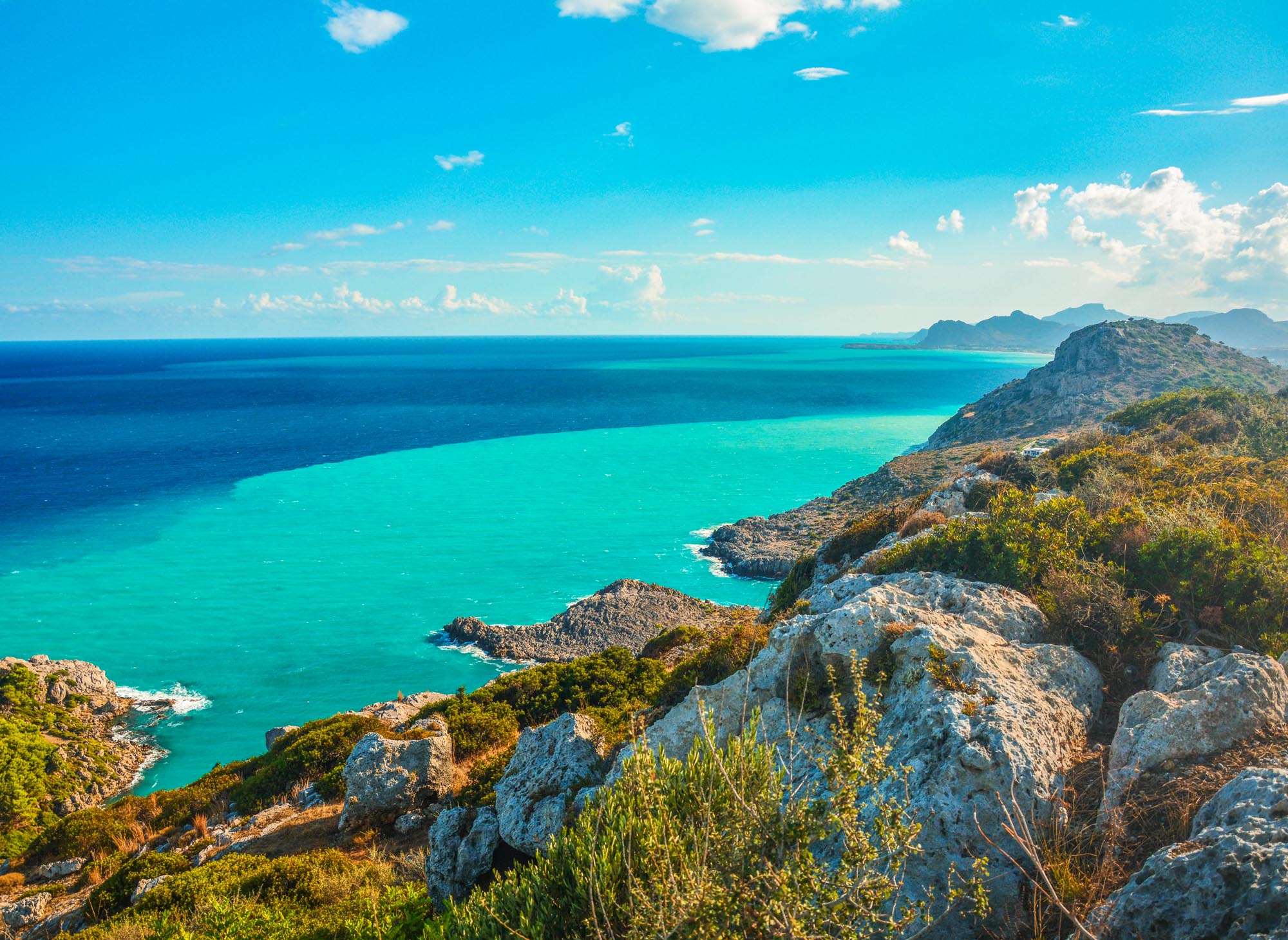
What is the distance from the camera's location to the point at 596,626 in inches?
1235

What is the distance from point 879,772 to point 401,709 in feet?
59.5

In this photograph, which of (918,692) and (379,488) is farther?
(379,488)

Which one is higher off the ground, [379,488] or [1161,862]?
[1161,862]

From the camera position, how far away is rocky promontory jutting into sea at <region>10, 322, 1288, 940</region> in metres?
4.61

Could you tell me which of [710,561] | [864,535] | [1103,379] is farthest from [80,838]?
[1103,379]

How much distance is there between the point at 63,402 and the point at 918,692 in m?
152

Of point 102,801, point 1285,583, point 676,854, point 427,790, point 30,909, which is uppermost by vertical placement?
point 1285,583

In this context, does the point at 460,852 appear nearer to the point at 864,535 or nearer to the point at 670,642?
the point at 670,642

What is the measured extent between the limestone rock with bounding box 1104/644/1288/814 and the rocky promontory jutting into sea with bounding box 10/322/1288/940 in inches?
1.0

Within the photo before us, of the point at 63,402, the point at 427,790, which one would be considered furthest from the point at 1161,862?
the point at 63,402

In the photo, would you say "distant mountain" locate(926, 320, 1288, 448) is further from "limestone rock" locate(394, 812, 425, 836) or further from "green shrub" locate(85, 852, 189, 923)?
"green shrub" locate(85, 852, 189, 923)

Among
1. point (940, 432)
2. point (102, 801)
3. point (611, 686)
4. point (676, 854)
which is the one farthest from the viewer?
point (940, 432)

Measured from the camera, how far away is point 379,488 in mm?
58188

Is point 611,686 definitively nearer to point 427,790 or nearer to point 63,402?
point 427,790
